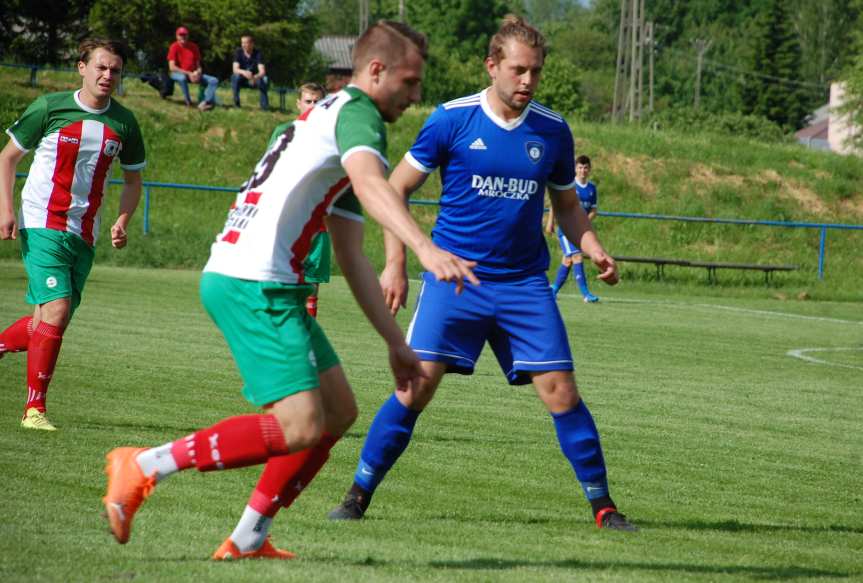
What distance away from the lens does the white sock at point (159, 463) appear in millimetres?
4617

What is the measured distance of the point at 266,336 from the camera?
4.54 metres

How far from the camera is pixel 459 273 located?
417 centimetres

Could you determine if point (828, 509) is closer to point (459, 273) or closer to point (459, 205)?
point (459, 205)

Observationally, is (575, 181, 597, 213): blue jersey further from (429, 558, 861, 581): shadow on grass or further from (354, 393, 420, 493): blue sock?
(429, 558, 861, 581): shadow on grass

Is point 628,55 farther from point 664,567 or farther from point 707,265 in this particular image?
point 664,567

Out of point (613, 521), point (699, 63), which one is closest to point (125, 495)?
point (613, 521)

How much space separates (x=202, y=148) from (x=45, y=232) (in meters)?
29.9

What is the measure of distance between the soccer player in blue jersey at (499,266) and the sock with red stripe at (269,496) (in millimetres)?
1199

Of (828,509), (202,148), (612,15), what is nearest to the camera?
(828,509)

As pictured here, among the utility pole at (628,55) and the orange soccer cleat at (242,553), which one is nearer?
the orange soccer cleat at (242,553)

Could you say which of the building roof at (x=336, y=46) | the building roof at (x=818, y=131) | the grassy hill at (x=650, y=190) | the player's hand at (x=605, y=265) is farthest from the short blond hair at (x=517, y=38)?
the building roof at (x=818, y=131)

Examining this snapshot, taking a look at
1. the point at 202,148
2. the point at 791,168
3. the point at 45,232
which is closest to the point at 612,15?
the point at 791,168

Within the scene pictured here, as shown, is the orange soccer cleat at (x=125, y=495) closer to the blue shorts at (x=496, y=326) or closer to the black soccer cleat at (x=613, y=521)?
the blue shorts at (x=496, y=326)

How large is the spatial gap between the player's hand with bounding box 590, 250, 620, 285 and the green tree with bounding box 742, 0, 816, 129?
97996 millimetres
